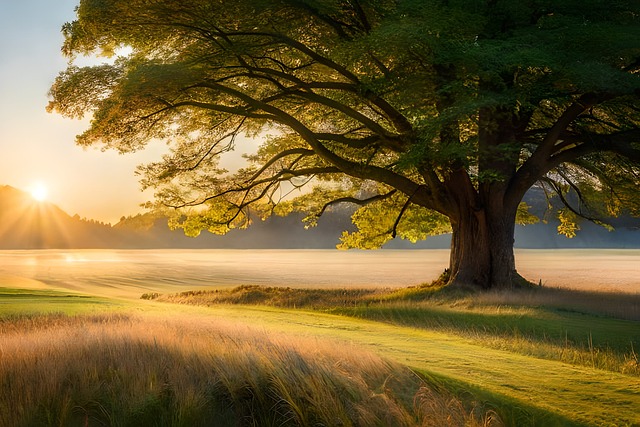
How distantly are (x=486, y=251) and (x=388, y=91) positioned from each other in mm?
8098

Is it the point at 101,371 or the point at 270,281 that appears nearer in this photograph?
the point at 101,371

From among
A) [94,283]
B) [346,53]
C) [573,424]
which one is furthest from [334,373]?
[94,283]

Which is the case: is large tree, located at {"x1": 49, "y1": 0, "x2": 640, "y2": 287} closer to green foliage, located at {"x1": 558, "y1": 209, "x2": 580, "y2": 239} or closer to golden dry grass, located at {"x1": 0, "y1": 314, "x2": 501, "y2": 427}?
green foliage, located at {"x1": 558, "y1": 209, "x2": 580, "y2": 239}

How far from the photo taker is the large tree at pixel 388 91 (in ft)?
59.2

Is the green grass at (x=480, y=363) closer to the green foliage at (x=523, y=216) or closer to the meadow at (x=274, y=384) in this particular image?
the meadow at (x=274, y=384)

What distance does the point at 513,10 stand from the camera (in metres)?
20.1

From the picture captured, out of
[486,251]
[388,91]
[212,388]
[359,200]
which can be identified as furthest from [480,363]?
[359,200]

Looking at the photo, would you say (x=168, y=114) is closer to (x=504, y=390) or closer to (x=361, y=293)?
(x=361, y=293)

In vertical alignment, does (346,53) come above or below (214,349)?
above

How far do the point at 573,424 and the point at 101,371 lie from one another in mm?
5450

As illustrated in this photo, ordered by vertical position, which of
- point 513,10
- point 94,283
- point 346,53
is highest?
point 513,10

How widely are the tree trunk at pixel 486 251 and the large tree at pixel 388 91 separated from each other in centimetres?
5

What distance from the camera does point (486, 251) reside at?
24.2m

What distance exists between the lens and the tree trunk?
2414cm
